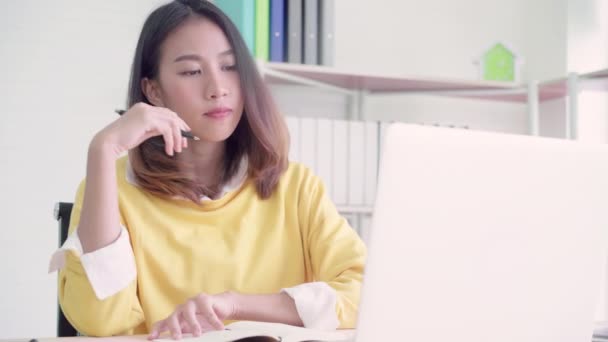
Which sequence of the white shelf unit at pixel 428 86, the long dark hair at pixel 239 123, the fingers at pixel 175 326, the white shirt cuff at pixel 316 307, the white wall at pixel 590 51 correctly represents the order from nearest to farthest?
1. the fingers at pixel 175 326
2. the white shirt cuff at pixel 316 307
3. the long dark hair at pixel 239 123
4. the white shelf unit at pixel 428 86
5. the white wall at pixel 590 51

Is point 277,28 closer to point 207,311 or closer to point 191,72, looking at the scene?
point 191,72

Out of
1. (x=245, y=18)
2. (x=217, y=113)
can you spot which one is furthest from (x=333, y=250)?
(x=245, y=18)

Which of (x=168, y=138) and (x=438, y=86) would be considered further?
(x=438, y=86)

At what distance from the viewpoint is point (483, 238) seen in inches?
31.5

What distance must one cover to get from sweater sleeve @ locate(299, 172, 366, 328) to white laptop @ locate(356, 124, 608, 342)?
0.41m

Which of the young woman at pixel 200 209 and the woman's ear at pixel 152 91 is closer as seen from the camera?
the young woman at pixel 200 209

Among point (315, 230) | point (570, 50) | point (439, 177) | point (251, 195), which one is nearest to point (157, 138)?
point (251, 195)

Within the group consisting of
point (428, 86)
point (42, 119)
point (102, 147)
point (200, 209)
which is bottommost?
point (200, 209)

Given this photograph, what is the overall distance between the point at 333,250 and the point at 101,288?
42cm

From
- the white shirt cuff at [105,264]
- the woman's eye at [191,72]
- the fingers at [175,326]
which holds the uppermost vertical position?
the woman's eye at [191,72]

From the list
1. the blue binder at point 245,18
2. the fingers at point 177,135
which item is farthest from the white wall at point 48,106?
the fingers at point 177,135

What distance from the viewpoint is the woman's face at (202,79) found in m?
1.45

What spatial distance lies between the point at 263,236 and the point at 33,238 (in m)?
1.36

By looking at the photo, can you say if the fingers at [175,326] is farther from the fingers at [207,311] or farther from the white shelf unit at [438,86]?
the white shelf unit at [438,86]
